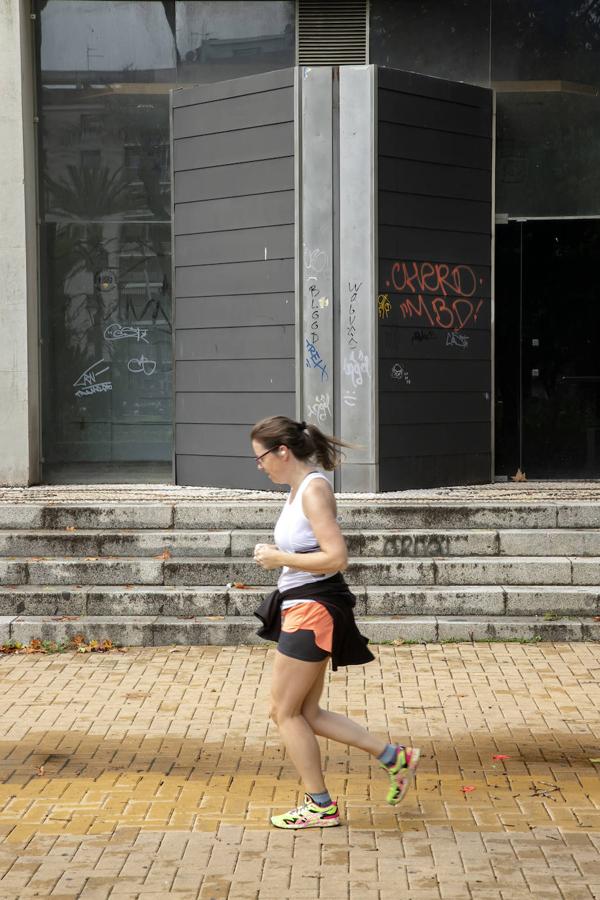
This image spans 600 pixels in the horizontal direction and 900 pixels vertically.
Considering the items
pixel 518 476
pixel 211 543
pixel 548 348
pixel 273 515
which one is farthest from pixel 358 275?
pixel 211 543

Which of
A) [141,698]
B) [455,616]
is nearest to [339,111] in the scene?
[455,616]

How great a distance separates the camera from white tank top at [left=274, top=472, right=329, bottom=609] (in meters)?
5.53

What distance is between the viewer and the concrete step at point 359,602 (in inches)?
387

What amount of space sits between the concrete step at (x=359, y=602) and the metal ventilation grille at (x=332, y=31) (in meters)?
6.37

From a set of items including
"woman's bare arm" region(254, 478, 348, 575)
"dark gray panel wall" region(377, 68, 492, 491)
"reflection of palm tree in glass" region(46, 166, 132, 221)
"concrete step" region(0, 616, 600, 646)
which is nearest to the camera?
"woman's bare arm" region(254, 478, 348, 575)

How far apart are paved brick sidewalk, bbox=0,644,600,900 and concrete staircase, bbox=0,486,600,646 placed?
13.9 inches

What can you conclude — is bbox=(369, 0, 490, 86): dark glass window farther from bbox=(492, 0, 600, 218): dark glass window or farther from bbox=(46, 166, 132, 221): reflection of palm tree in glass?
bbox=(46, 166, 132, 221): reflection of palm tree in glass

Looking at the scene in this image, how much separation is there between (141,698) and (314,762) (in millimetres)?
2606

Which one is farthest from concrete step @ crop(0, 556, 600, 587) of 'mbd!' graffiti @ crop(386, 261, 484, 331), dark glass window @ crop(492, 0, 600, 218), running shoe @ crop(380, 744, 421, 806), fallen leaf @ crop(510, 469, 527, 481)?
dark glass window @ crop(492, 0, 600, 218)

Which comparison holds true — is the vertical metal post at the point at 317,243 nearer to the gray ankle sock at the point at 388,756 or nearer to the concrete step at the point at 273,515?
the concrete step at the point at 273,515

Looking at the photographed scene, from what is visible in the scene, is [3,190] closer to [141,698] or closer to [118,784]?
[141,698]

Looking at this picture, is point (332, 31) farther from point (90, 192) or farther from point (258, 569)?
point (258, 569)

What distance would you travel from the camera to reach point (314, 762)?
5.59m

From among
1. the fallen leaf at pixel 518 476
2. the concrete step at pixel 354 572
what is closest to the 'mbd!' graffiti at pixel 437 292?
the fallen leaf at pixel 518 476
